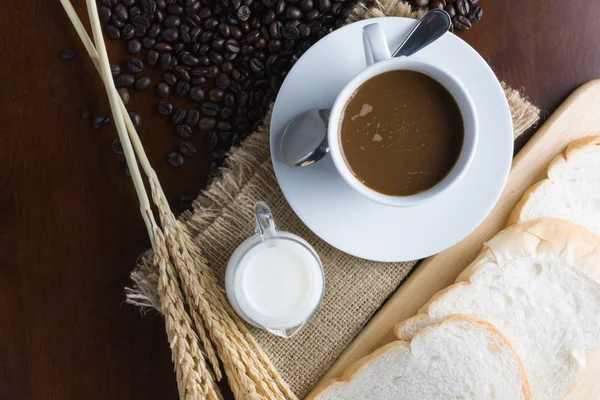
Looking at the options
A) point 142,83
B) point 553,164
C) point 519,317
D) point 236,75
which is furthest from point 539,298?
point 142,83

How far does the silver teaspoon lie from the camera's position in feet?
4.67

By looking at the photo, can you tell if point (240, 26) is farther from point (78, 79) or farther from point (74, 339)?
point (74, 339)

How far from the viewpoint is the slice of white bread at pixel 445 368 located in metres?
1.61

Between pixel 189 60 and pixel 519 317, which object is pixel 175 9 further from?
pixel 519 317

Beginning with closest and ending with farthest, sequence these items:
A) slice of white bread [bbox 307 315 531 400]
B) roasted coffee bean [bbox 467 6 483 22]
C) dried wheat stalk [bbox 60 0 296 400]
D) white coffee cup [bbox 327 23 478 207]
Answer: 1. white coffee cup [bbox 327 23 478 207]
2. dried wheat stalk [bbox 60 0 296 400]
3. slice of white bread [bbox 307 315 531 400]
4. roasted coffee bean [bbox 467 6 483 22]

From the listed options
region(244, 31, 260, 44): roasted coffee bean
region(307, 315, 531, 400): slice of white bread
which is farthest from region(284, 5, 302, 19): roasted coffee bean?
region(307, 315, 531, 400): slice of white bread

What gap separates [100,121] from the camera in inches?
66.4

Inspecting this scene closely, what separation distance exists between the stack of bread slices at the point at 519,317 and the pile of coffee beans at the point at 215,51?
29.5 inches

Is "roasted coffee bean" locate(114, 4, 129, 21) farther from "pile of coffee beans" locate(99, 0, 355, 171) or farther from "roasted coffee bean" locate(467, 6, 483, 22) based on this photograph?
"roasted coffee bean" locate(467, 6, 483, 22)

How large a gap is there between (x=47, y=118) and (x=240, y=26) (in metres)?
0.63

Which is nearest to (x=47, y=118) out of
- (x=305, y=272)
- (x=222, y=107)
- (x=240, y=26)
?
(x=222, y=107)

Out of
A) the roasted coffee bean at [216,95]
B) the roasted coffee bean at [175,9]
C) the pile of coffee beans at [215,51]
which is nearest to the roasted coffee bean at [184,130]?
the pile of coffee beans at [215,51]

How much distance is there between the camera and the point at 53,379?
5.66ft

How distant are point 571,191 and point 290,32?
3.05 ft
